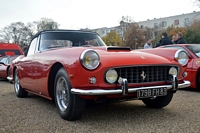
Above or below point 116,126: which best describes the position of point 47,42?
above

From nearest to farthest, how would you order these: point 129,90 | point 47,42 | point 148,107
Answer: point 129,90 < point 148,107 < point 47,42

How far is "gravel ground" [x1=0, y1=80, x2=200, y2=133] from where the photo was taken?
2.96 m

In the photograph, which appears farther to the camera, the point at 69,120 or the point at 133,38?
the point at 133,38

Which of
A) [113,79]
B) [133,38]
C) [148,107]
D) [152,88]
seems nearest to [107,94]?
[113,79]

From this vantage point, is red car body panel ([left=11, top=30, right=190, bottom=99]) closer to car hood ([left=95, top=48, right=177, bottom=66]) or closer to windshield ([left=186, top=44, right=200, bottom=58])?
car hood ([left=95, top=48, right=177, bottom=66])

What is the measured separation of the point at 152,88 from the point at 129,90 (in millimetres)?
355

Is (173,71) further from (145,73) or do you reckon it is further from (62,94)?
(62,94)

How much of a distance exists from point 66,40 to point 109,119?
1.86 m

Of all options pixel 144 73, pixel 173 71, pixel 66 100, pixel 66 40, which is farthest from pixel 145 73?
pixel 66 40

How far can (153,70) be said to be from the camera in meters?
3.37

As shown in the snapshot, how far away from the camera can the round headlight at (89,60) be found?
3.03 meters

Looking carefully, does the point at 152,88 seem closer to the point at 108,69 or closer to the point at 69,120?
the point at 108,69

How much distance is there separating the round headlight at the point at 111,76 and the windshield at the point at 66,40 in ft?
5.32

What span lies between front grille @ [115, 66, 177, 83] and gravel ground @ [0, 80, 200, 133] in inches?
21.8
